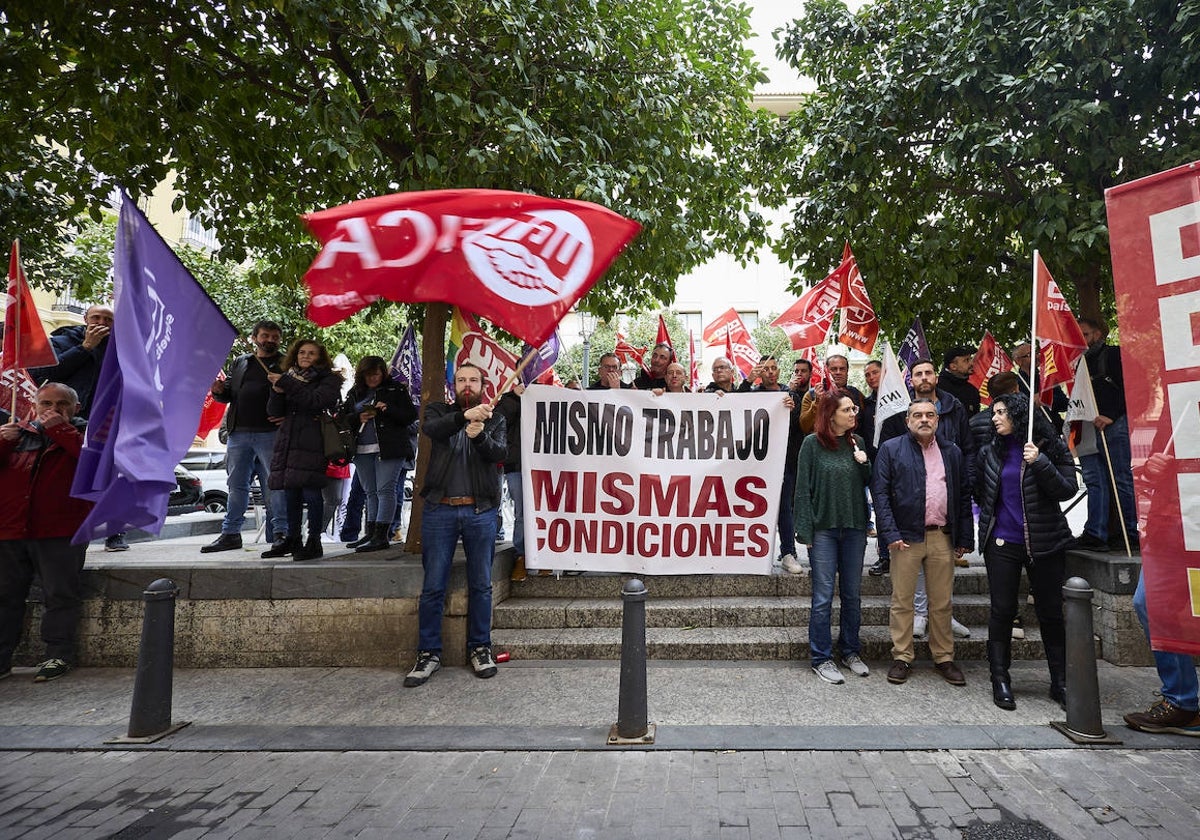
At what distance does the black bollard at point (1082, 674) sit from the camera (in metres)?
3.97

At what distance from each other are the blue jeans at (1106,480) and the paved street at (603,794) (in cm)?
250

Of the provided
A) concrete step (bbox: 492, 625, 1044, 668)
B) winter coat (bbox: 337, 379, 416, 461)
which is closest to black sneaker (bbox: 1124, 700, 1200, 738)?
concrete step (bbox: 492, 625, 1044, 668)

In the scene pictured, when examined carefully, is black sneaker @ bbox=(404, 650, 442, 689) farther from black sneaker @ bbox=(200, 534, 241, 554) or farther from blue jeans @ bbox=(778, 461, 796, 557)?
blue jeans @ bbox=(778, 461, 796, 557)

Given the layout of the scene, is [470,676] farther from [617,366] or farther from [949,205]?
[949,205]

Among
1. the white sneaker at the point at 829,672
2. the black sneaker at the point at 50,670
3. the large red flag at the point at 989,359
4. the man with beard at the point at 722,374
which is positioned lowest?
the black sneaker at the point at 50,670

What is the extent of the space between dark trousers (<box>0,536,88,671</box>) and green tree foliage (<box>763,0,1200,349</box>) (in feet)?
28.2

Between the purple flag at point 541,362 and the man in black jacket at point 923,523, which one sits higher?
the purple flag at point 541,362

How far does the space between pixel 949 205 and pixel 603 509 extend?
707 cm

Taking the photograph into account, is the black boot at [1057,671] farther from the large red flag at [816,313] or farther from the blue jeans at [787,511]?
the large red flag at [816,313]

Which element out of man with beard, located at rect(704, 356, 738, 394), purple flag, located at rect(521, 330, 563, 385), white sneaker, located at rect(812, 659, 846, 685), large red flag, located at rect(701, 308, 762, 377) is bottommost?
white sneaker, located at rect(812, 659, 846, 685)

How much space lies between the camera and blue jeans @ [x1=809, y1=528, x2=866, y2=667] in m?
5.21

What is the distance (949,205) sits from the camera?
9.48 metres

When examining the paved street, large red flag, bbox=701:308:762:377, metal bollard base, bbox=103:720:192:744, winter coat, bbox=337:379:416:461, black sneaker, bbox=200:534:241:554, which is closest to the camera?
the paved street

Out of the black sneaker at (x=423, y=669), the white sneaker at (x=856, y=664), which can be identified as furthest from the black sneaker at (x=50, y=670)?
the white sneaker at (x=856, y=664)
